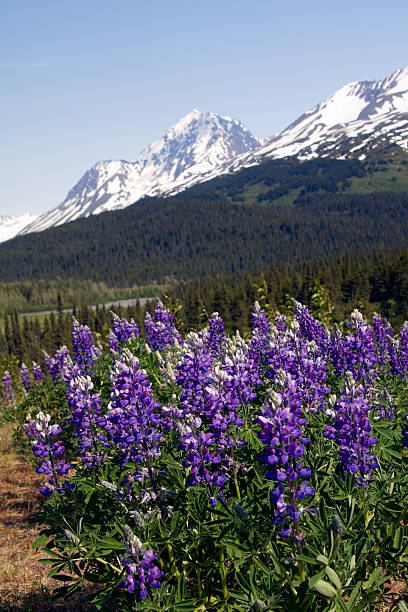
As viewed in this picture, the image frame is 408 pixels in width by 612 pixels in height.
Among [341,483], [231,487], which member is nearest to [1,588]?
[231,487]

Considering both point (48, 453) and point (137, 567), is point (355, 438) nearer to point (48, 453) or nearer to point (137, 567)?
point (137, 567)

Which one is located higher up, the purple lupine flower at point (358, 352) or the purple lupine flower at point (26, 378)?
the purple lupine flower at point (358, 352)

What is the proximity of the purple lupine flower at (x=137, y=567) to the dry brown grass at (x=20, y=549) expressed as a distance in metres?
1.98

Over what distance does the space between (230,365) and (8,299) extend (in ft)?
691

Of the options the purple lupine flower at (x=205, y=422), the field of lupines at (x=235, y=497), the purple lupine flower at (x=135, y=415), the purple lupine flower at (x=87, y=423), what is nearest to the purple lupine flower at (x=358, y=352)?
the field of lupines at (x=235, y=497)

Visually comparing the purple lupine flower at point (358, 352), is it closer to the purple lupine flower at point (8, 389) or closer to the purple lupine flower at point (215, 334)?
the purple lupine flower at point (215, 334)

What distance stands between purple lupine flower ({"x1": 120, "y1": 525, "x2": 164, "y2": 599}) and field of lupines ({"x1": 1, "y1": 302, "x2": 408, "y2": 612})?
0.6 inches

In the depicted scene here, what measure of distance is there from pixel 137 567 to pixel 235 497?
151 centimetres

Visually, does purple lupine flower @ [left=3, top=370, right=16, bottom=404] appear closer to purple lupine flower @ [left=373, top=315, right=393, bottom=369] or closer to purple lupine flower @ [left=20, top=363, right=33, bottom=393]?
purple lupine flower @ [left=20, top=363, right=33, bottom=393]

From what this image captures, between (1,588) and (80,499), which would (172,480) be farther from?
(1,588)

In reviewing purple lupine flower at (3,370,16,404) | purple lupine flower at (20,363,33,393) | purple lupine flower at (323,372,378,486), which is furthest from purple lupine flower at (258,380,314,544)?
purple lupine flower at (3,370,16,404)

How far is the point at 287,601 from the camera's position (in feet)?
12.3

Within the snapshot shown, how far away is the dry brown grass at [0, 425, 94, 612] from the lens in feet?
20.6

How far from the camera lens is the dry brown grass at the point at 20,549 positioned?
20.6 ft
